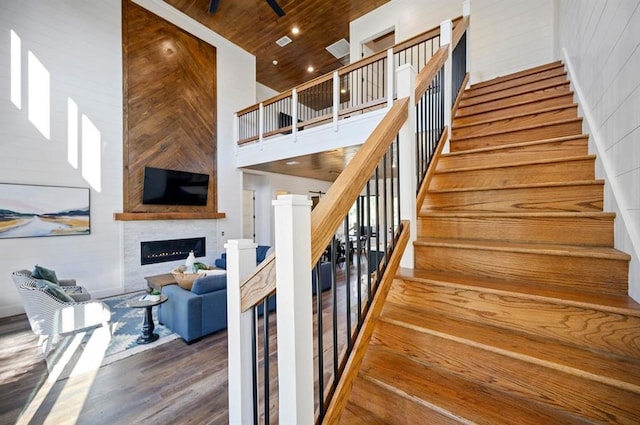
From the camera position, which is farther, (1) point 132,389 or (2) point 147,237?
(2) point 147,237

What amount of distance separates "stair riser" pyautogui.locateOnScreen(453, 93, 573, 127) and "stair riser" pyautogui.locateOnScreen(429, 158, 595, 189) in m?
0.81

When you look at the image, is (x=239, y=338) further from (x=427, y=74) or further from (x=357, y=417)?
(x=427, y=74)

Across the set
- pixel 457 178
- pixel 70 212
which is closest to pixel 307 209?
pixel 457 178

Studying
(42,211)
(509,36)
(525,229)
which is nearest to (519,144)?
(525,229)

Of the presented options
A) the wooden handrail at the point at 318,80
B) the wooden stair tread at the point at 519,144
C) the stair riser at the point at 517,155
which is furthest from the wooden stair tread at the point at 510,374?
the wooden handrail at the point at 318,80

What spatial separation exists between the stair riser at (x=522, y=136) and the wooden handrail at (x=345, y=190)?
136 cm

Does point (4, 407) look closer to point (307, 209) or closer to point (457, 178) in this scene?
point (307, 209)

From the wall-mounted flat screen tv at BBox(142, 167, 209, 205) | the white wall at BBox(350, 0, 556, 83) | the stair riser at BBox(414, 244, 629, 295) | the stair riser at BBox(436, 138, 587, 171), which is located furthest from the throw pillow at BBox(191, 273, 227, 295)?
the white wall at BBox(350, 0, 556, 83)

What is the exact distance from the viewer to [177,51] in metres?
5.61

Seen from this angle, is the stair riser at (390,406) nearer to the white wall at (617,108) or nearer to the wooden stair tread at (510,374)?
the wooden stair tread at (510,374)

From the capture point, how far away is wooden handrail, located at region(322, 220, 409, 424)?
3.34 feet

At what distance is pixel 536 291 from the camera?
1.17m

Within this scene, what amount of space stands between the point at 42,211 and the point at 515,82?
6529 mm

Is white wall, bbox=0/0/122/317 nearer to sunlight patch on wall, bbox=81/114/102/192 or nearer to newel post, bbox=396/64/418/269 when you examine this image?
sunlight patch on wall, bbox=81/114/102/192
